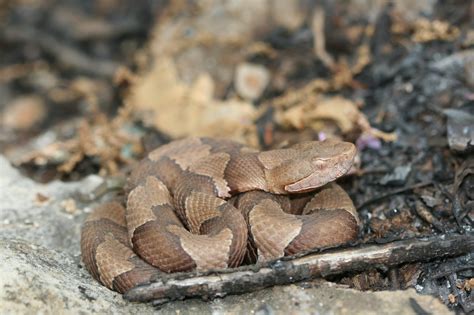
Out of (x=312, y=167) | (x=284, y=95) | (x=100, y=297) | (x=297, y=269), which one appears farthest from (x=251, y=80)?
(x=100, y=297)

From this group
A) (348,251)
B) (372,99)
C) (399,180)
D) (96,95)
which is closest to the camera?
(348,251)

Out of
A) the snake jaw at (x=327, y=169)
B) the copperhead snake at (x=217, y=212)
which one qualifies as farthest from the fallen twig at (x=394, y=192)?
the snake jaw at (x=327, y=169)

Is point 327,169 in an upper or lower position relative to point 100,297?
upper

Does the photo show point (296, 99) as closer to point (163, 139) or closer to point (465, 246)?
point (163, 139)

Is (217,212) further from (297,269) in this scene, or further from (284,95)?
(284,95)

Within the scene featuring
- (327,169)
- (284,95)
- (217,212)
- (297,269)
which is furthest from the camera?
(284,95)

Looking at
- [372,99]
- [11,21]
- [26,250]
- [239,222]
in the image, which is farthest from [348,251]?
[11,21]
